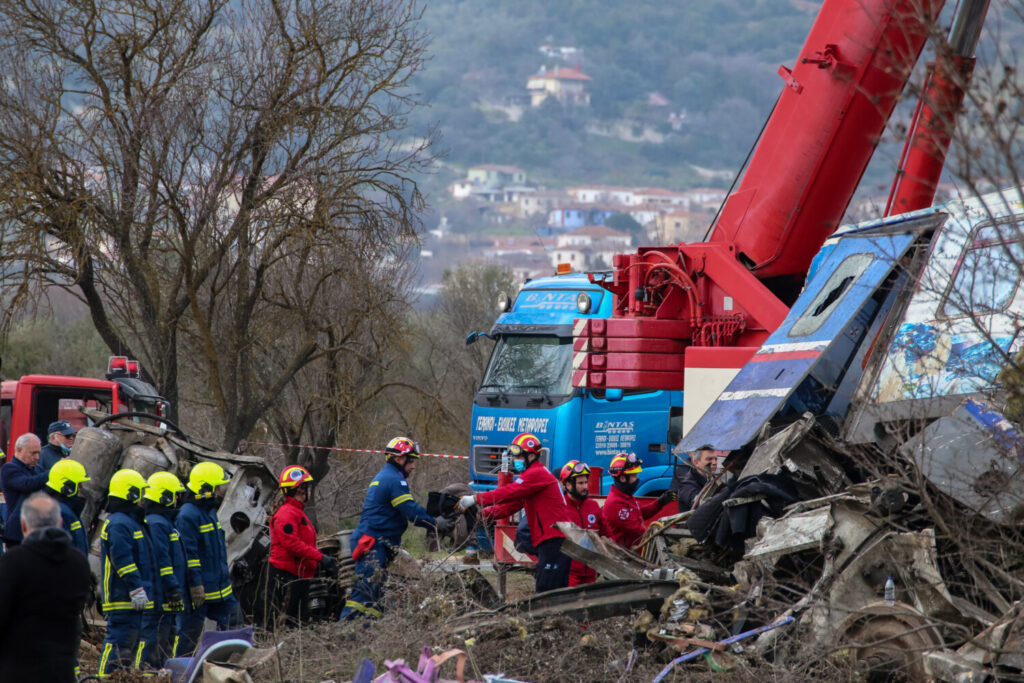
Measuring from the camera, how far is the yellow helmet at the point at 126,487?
8625 mm

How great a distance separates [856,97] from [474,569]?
4941 millimetres

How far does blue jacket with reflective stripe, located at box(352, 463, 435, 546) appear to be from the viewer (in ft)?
31.4

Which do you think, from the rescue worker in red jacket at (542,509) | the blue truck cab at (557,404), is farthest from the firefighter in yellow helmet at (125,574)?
the blue truck cab at (557,404)

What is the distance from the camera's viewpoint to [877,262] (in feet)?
27.6

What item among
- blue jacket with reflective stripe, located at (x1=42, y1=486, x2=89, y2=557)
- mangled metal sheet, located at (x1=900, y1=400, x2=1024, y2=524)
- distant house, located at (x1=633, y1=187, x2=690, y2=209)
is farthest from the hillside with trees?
mangled metal sheet, located at (x1=900, y1=400, x2=1024, y2=524)

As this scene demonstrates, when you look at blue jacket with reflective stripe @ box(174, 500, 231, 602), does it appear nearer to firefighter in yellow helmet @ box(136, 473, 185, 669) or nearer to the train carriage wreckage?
firefighter in yellow helmet @ box(136, 473, 185, 669)

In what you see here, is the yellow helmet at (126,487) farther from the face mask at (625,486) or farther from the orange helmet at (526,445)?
the face mask at (625,486)

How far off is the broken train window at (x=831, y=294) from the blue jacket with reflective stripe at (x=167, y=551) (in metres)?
4.85

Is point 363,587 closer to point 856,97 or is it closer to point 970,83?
point 856,97

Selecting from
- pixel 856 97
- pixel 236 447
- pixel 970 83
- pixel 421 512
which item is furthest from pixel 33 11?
pixel 970 83

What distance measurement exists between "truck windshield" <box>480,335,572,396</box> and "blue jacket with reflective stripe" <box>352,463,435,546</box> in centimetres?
397

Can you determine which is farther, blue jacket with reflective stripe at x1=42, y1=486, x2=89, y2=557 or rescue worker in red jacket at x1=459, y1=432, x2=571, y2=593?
rescue worker in red jacket at x1=459, y1=432, x2=571, y2=593

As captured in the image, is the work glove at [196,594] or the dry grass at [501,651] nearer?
the dry grass at [501,651]

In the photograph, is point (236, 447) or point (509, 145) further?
point (509, 145)
